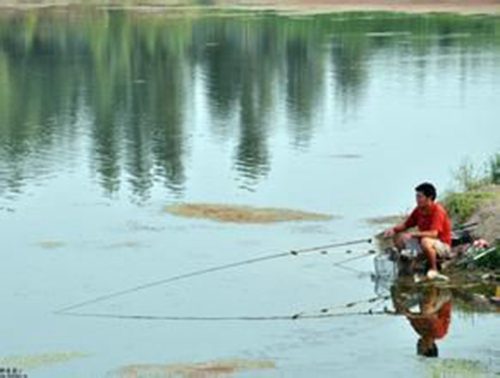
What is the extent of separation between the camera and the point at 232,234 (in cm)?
1662

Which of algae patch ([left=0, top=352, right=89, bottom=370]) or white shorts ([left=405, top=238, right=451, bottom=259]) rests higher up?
white shorts ([left=405, top=238, right=451, bottom=259])

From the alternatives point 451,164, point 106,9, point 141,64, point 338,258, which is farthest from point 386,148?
point 106,9

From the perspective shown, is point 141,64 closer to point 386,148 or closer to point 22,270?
point 386,148

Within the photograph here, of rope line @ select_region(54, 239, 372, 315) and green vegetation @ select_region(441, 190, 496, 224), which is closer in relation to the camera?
rope line @ select_region(54, 239, 372, 315)

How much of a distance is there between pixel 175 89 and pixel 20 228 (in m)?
14.9

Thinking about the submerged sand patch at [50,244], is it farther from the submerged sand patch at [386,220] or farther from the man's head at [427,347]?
the man's head at [427,347]

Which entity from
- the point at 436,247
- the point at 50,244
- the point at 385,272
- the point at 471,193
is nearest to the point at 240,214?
the point at 50,244

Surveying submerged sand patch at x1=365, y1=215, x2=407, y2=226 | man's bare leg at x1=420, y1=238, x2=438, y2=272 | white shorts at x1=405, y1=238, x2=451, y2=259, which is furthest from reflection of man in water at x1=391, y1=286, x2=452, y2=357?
submerged sand patch at x1=365, y1=215, x2=407, y2=226

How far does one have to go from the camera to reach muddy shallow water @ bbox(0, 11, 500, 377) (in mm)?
11922

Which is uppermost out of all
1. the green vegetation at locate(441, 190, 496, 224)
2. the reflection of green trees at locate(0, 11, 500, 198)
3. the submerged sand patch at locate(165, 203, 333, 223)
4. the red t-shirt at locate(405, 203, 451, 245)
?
the red t-shirt at locate(405, 203, 451, 245)

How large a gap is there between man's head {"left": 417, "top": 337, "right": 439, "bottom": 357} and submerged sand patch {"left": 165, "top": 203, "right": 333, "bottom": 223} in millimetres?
5502

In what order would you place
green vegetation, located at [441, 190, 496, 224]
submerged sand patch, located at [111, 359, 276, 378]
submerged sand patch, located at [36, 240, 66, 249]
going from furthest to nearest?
1. submerged sand patch, located at [36, 240, 66, 249]
2. green vegetation, located at [441, 190, 496, 224]
3. submerged sand patch, located at [111, 359, 276, 378]

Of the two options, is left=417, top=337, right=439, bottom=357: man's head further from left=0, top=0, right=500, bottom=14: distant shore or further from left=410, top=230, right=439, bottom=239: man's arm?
left=0, top=0, right=500, bottom=14: distant shore

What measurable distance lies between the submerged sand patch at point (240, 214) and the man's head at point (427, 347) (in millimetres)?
5502
